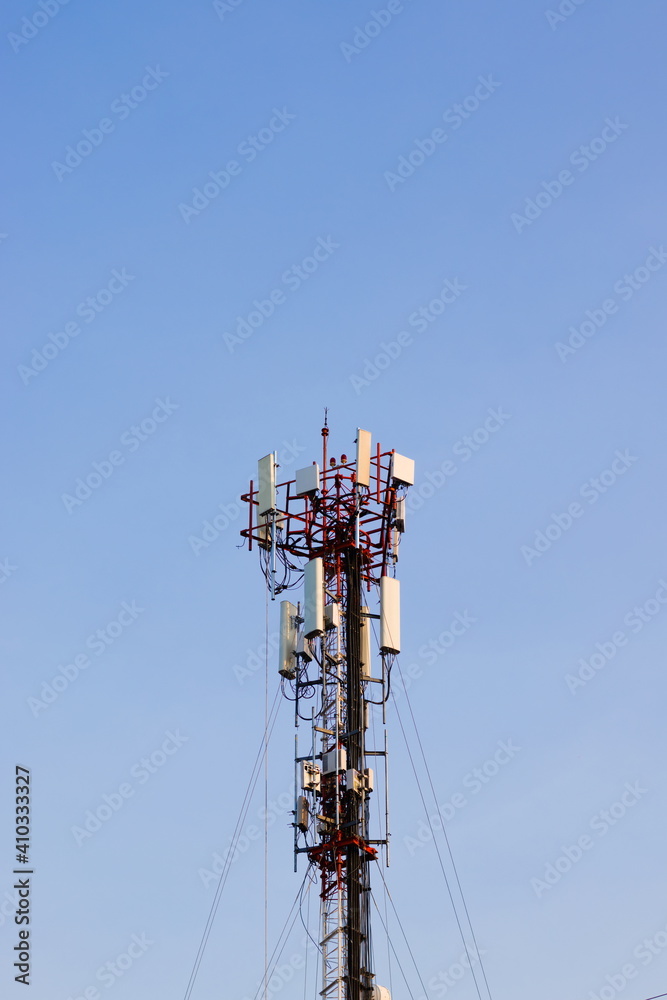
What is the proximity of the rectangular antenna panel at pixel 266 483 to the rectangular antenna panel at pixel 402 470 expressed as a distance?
4863 millimetres

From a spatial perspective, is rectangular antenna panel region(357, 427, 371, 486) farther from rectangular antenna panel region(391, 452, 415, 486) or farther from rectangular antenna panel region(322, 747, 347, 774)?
rectangular antenna panel region(322, 747, 347, 774)

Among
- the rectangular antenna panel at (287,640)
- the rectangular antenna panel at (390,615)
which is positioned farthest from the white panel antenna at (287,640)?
the rectangular antenna panel at (390,615)

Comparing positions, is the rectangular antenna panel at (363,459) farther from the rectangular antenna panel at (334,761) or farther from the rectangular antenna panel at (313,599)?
the rectangular antenna panel at (334,761)

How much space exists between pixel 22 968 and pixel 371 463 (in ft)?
80.0

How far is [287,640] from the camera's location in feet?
299

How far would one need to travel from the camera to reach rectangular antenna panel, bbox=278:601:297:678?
→ 90562mm

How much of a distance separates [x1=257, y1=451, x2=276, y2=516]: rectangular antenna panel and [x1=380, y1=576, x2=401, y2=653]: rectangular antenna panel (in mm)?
5631

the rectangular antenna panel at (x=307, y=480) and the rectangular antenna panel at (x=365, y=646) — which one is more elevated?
the rectangular antenna panel at (x=307, y=480)

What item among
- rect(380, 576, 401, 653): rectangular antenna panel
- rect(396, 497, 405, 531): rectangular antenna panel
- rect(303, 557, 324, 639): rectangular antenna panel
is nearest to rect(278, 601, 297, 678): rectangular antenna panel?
→ rect(303, 557, 324, 639): rectangular antenna panel

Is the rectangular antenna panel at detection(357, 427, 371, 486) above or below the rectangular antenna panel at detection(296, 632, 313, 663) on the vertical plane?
above

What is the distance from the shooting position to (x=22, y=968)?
83.4 meters

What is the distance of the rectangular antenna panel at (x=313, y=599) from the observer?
89.6m

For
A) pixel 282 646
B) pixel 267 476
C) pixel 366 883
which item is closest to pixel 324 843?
pixel 366 883

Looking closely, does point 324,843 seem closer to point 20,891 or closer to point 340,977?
point 340,977
